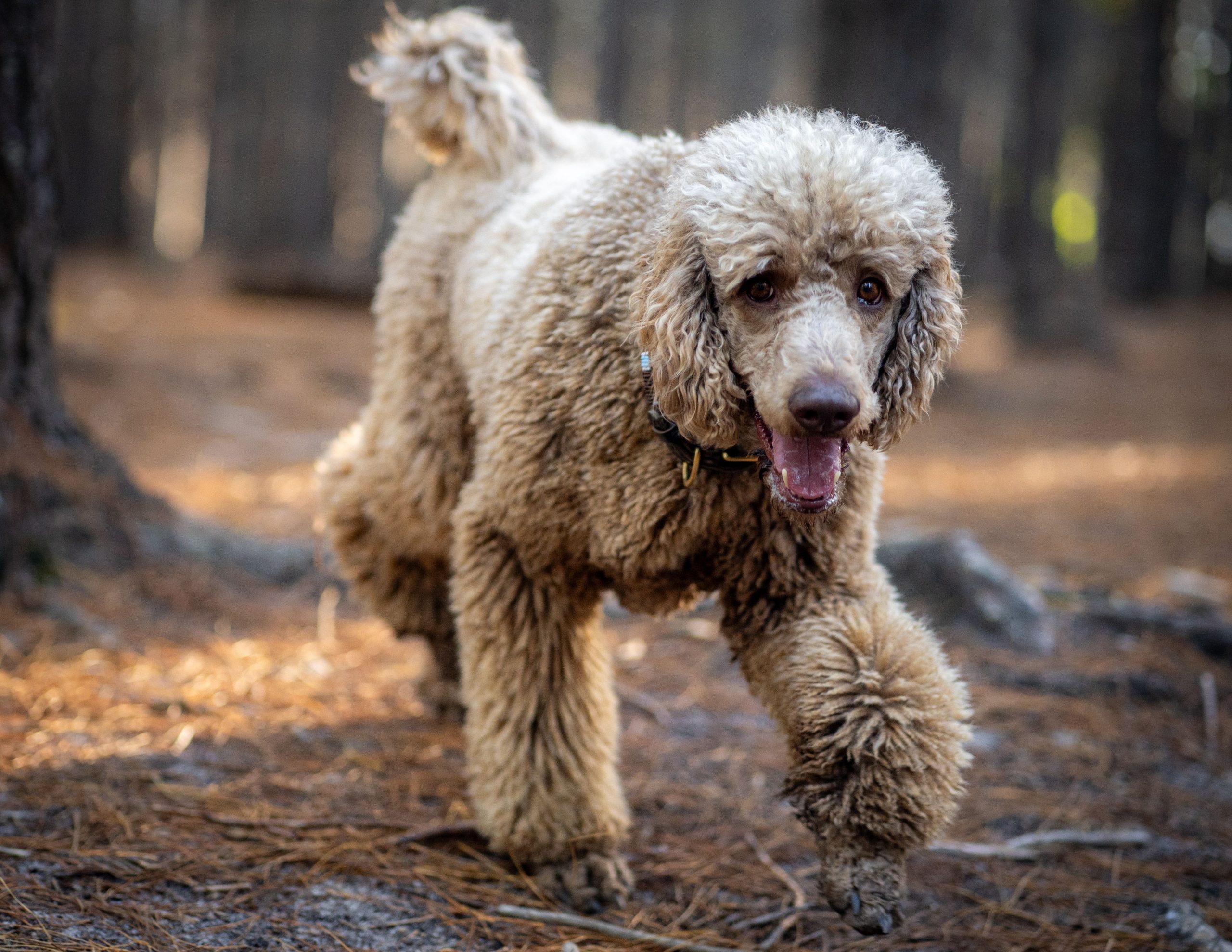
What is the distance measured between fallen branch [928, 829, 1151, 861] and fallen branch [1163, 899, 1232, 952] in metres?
0.33

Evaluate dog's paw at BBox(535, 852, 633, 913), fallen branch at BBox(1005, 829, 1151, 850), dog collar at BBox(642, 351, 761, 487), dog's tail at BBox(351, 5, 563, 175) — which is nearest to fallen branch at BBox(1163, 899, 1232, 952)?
fallen branch at BBox(1005, 829, 1151, 850)

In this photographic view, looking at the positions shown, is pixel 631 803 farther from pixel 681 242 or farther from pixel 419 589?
pixel 681 242

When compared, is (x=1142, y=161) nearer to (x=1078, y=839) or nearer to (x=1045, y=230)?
(x=1045, y=230)

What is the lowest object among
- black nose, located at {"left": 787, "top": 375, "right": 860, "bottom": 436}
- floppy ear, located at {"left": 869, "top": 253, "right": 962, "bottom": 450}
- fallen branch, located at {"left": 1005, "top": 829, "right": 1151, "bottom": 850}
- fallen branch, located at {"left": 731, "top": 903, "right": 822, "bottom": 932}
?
fallen branch, located at {"left": 731, "top": 903, "right": 822, "bottom": 932}

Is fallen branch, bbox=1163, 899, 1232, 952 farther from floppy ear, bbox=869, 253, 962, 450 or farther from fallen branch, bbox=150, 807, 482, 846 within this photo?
fallen branch, bbox=150, 807, 482, 846

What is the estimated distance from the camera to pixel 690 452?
100.0 inches

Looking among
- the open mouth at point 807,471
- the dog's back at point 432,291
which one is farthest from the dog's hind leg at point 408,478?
the open mouth at point 807,471

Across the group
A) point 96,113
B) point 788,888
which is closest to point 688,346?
point 788,888

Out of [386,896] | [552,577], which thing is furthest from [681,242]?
[386,896]

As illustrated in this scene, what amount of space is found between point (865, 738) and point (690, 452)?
0.81m

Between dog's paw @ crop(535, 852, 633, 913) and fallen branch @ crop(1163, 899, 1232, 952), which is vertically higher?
fallen branch @ crop(1163, 899, 1232, 952)

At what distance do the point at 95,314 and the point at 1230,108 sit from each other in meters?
22.4

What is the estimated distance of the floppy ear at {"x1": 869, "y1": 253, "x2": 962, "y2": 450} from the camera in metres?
2.41

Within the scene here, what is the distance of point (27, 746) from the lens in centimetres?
311
